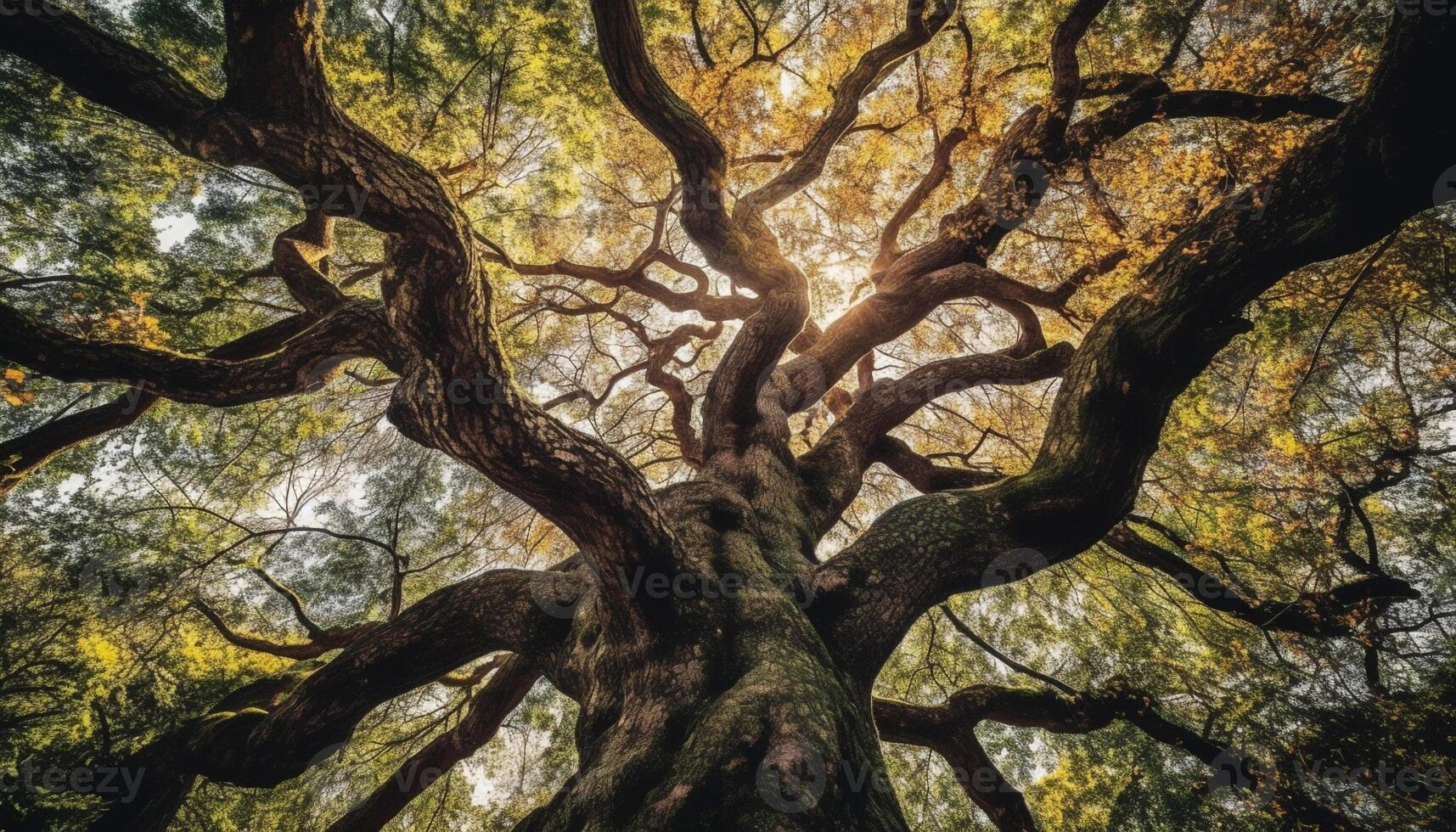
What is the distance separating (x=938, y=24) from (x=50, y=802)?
9.46 m

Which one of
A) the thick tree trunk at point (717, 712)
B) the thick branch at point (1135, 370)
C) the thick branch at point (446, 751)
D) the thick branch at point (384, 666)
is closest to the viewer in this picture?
the thick tree trunk at point (717, 712)

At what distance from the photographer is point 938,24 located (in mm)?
5133

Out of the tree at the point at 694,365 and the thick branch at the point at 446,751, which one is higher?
the tree at the point at 694,365

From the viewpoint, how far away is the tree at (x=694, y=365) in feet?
7.27

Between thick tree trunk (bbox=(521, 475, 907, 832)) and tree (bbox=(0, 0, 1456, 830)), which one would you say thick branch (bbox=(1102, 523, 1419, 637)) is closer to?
tree (bbox=(0, 0, 1456, 830))

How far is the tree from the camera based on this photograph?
2217mm

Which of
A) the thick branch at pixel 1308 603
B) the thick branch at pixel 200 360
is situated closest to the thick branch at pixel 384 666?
the thick branch at pixel 200 360

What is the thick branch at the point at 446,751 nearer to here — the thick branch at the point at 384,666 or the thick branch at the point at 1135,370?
the thick branch at the point at 384,666

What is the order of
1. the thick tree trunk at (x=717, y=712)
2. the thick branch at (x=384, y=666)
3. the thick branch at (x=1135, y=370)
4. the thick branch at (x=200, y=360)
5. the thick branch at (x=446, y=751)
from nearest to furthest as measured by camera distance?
the thick tree trunk at (x=717, y=712), the thick branch at (x=1135, y=370), the thick branch at (x=200, y=360), the thick branch at (x=384, y=666), the thick branch at (x=446, y=751)

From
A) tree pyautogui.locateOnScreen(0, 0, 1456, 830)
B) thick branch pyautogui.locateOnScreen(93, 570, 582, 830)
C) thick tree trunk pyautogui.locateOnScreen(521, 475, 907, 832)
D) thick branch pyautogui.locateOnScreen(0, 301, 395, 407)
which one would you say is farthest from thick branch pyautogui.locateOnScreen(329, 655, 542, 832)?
thick branch pyautogui.locateOnScreen(0, 301, 395, 407)

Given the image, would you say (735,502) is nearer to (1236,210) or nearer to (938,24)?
(1236,210)

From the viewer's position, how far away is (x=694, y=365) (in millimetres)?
8000

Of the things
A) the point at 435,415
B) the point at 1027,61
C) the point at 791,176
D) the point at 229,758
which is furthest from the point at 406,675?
the point at 1027,61

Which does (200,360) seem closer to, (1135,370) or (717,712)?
(717,712)
